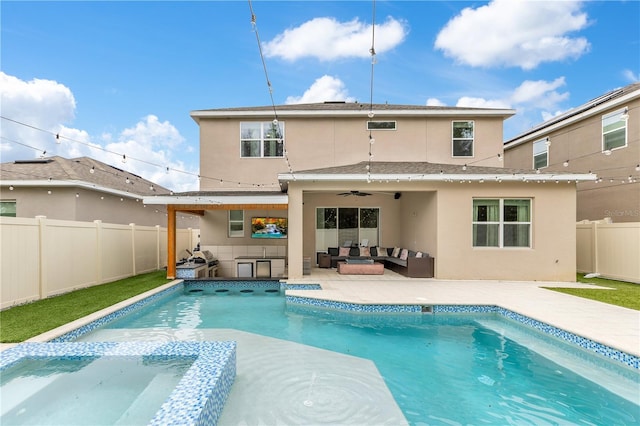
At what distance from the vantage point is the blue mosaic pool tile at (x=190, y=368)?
2766 mm

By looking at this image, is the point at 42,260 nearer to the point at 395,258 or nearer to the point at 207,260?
the point at 207,260

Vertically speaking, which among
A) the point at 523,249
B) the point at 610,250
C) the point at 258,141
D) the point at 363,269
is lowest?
the point at 363,269

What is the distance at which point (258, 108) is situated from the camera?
13.9 meters

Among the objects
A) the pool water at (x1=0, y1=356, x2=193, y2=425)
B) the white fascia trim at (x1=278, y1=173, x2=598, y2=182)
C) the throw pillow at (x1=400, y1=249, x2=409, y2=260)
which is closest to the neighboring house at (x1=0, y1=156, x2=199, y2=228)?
the white fascia trim at (x1=278, y1=173, x2=598, y2=182)

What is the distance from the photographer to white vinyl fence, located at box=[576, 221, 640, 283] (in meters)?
10.3

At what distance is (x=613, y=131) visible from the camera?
1293 centimetres

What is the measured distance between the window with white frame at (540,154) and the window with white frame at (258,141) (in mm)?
13706

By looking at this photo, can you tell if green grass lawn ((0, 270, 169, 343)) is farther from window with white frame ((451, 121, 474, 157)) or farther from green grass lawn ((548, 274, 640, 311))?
window with white frame ((451, 121, 474, 157))

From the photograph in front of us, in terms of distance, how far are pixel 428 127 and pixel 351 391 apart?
12.1 meters

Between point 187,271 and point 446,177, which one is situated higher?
point 446,177

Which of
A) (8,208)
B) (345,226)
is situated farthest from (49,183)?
(345,226)

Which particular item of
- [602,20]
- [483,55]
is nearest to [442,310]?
[483,55]

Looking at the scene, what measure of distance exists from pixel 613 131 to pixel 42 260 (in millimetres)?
20084

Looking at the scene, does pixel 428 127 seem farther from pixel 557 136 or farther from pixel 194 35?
pixel 194 35
